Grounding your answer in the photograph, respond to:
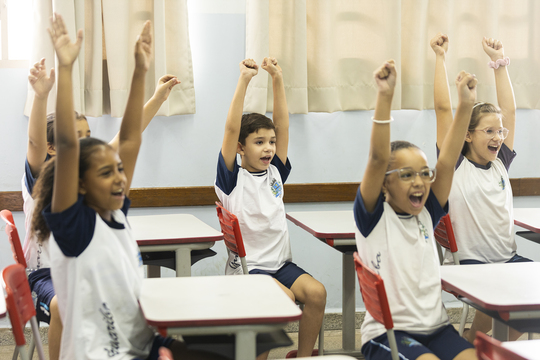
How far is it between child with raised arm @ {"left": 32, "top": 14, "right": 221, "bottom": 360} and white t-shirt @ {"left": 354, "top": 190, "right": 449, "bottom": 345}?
0.65 metres

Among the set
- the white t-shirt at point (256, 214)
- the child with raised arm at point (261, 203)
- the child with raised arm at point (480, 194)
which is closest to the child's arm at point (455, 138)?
the child with raised arm at point (480, 194)

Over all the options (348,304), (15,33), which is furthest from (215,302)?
(15,33)

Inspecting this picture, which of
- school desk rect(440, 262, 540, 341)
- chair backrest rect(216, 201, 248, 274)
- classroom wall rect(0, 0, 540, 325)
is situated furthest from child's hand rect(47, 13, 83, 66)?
classroom wall rect(0, 0, 540, 325)

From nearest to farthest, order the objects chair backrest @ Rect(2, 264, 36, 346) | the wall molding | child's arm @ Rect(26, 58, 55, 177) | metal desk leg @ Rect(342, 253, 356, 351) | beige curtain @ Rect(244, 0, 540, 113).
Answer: chair backrest @ Rect(2, 264, 36, 346) < child's arm @ Rect(26, 58, 55, 177) < metal desk leg @ Rect(342, 253, 356, 351) < the wall molding < beige curtain @ Rect(244, 0, 540, 113)

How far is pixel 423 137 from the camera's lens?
3.53 meters

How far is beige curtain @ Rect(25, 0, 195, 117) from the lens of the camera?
9.67 ft

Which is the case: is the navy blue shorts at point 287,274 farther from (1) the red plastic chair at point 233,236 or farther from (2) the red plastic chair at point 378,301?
(2) the red plastic chair at point 378,301

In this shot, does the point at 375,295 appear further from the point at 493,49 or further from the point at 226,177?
the point at 493,49

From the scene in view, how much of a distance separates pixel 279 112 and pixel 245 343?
1667 millimetres

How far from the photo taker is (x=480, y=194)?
8.11 ft

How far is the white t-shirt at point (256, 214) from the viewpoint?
248 cm

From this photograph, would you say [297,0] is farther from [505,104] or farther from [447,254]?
[447,254]

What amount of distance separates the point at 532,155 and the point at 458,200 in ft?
5.05

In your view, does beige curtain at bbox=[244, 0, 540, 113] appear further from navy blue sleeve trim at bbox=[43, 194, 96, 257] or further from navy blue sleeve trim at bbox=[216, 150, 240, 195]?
navy blue sleeve trim at bbox=[43, 194, 96, 257]
